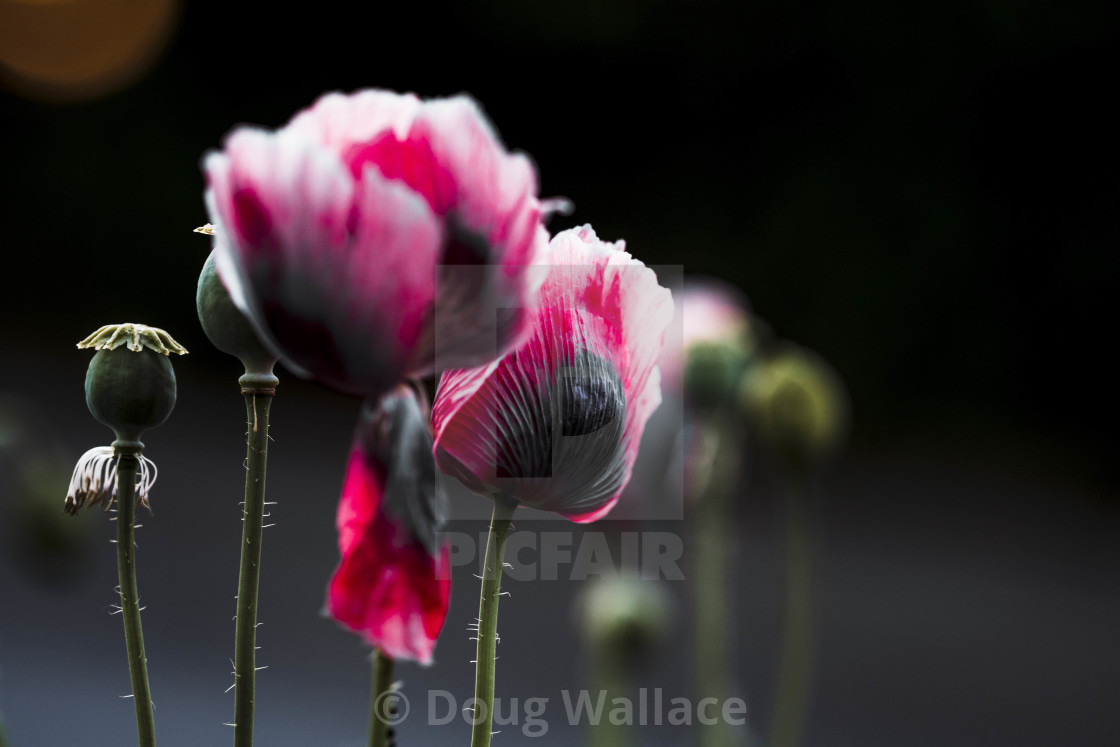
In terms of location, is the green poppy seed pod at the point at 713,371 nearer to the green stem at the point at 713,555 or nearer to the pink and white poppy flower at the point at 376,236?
the green stem at the point at 713,555

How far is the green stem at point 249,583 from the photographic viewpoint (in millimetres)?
135

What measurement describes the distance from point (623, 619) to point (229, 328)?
0.22 m

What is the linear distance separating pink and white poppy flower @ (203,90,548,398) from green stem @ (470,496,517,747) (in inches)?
1.5

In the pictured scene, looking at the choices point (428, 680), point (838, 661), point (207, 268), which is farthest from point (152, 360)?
point (838, 661)

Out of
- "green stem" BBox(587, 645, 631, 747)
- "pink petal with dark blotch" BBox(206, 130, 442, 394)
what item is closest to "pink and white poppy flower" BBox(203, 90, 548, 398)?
"pink petal with dark blotch" BBox(206, 130, 442, 394)

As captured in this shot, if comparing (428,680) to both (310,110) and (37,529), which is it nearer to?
(37,529)

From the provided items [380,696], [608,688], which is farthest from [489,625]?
[608,688]

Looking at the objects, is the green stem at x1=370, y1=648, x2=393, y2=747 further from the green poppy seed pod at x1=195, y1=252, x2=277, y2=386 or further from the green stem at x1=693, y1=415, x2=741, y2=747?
the green stem at x1=693, y1=415, x2=741, y2=747

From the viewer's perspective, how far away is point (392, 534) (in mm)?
118

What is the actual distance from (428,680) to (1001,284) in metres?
1.40

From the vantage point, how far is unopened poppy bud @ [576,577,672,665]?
1.07 ft

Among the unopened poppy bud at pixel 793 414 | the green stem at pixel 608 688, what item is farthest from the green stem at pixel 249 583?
the unopened poppy bud at pixel 793 414

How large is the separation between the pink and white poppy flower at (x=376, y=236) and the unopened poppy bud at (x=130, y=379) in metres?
0.03

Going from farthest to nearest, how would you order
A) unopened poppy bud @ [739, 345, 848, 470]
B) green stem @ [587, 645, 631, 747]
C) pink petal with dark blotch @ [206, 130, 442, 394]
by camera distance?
unopened poppy bud @ [739, 345, 848, 470] → green stem @ [587, 645, 631, 747] → pink petal with dark blotch @ [206, 130, 442, 394]
